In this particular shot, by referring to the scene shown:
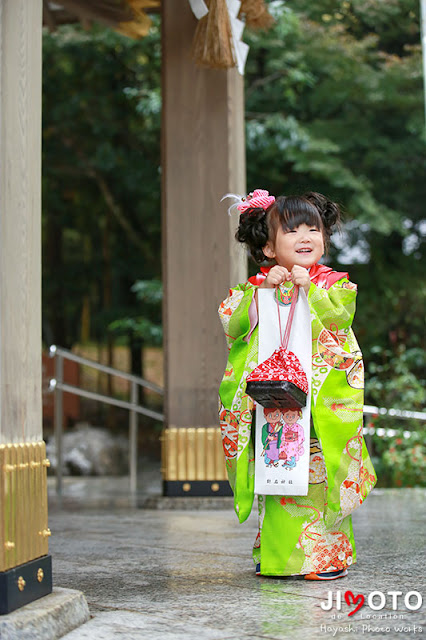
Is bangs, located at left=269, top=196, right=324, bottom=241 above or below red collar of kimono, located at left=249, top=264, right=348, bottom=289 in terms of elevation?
above

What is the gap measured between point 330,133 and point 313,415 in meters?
6.90

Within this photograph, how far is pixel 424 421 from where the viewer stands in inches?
289

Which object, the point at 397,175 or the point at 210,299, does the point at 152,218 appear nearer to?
the point at 397,175

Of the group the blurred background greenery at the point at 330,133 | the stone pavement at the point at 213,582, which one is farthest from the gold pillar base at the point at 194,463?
the blurred background greenery at the point at 330,133

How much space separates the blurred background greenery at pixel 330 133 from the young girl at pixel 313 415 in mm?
4618

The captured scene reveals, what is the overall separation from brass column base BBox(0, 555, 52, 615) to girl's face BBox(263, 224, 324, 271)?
3.71ft

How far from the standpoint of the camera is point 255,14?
14.5ft

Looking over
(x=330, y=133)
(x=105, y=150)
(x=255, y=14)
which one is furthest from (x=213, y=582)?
(x=105, y=150)

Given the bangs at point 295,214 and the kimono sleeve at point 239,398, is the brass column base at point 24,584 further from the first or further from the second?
the bangs at point 295,214

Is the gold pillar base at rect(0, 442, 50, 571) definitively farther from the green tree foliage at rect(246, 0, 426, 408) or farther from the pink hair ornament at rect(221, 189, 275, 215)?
the green tree foliage at rect(246, 0, 426, 408)

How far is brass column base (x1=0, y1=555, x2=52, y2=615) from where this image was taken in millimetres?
1831

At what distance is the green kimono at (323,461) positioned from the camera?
248cm
